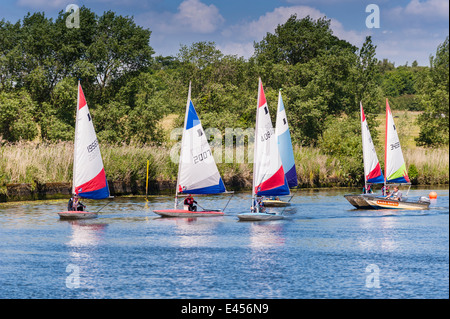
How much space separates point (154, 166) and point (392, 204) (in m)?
24.4

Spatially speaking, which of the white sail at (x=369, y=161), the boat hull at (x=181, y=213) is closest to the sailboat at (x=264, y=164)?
the boat hull at (x=181, y=213)

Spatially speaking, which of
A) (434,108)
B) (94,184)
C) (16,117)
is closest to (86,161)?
(94,184)

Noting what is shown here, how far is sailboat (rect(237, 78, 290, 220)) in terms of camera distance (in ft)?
161

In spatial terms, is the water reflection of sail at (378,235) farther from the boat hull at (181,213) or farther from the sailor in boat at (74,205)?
the sailor in boat at (74,205)

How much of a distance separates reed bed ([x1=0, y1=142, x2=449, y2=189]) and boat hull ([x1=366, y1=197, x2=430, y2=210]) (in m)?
20.2

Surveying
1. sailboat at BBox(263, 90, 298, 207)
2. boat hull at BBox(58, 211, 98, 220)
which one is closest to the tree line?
sailboat at BBox(263, 90, 298, 207)

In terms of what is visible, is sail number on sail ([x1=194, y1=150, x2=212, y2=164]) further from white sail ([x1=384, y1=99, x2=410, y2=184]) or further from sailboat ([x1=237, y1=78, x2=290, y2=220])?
white sail ([x1=384, y1=99, x2=410, y2=184])

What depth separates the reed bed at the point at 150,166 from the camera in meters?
60.6

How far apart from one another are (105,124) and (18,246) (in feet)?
158

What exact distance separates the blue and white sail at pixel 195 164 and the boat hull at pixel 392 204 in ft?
49.8

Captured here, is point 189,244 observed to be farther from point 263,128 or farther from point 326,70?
point 326,70
